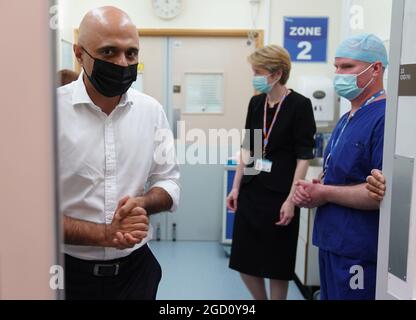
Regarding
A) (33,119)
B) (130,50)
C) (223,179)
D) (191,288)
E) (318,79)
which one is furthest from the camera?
(223,179)

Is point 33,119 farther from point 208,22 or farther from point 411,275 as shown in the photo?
point 208,22

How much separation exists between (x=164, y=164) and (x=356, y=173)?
0.56m

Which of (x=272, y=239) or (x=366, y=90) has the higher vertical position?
(x=366, y=90)

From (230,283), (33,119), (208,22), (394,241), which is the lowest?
(230,283)

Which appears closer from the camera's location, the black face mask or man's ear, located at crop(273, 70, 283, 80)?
the black face mask

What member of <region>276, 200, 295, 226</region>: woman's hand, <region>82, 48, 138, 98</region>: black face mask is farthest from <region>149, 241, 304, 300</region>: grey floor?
<region>82, 48, 138, 98</region>: black face mask

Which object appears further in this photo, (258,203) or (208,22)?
(208,22)

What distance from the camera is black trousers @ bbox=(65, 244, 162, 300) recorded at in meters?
1.01

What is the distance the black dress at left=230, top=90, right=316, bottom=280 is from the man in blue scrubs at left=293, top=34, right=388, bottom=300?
381mm

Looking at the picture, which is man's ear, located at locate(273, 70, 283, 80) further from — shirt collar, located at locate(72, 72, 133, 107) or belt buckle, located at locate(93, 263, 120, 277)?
belt buckle, located at locate(93, 263, 120, 277)

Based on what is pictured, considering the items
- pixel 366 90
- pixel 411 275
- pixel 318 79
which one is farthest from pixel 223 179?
pixel 411 275

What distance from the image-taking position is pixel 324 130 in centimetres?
288

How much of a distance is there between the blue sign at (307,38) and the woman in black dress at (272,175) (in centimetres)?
116

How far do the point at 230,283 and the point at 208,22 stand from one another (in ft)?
6.13
